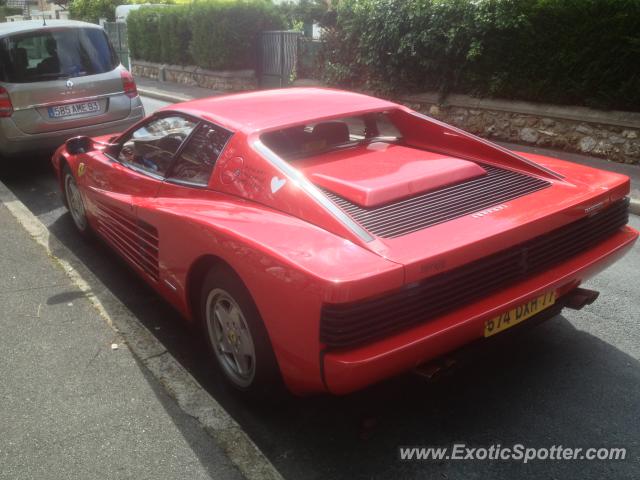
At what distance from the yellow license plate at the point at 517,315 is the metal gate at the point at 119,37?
2006cm

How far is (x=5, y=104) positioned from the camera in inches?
287

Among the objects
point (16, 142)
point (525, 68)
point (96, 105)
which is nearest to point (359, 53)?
point (525, 68)

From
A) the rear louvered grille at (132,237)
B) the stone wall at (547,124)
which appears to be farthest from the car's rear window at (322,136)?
the stone wall at (547,124)

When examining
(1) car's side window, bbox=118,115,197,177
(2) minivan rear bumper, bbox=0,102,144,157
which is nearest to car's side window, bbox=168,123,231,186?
(1) car's side window, bbox=118,115,197,177

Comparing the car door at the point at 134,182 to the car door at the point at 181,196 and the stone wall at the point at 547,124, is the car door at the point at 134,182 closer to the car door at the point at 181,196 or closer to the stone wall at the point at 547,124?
the car door at the point at 181,196

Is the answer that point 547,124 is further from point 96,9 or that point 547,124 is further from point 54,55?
point 96,9

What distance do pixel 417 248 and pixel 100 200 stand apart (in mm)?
2793

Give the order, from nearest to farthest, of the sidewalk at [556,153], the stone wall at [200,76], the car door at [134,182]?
the car door at [134,182]
the sidewalk at [556,153]
the stone wall at [200,76]

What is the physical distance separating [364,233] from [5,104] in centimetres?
631

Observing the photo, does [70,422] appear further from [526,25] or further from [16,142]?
[526,25]

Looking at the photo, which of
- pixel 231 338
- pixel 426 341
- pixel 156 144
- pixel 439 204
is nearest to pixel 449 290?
pixel 426 341

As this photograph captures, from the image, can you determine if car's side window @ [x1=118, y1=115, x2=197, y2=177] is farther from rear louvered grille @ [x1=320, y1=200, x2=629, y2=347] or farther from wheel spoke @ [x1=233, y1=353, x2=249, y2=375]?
rear louvered grille @ [x1=320, y1=200, x2=629, y2=347]

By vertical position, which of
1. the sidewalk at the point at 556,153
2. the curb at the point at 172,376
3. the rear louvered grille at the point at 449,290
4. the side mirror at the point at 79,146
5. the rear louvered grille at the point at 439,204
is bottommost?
the curb at the point at 172,376

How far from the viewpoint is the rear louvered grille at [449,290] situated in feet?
7.88
